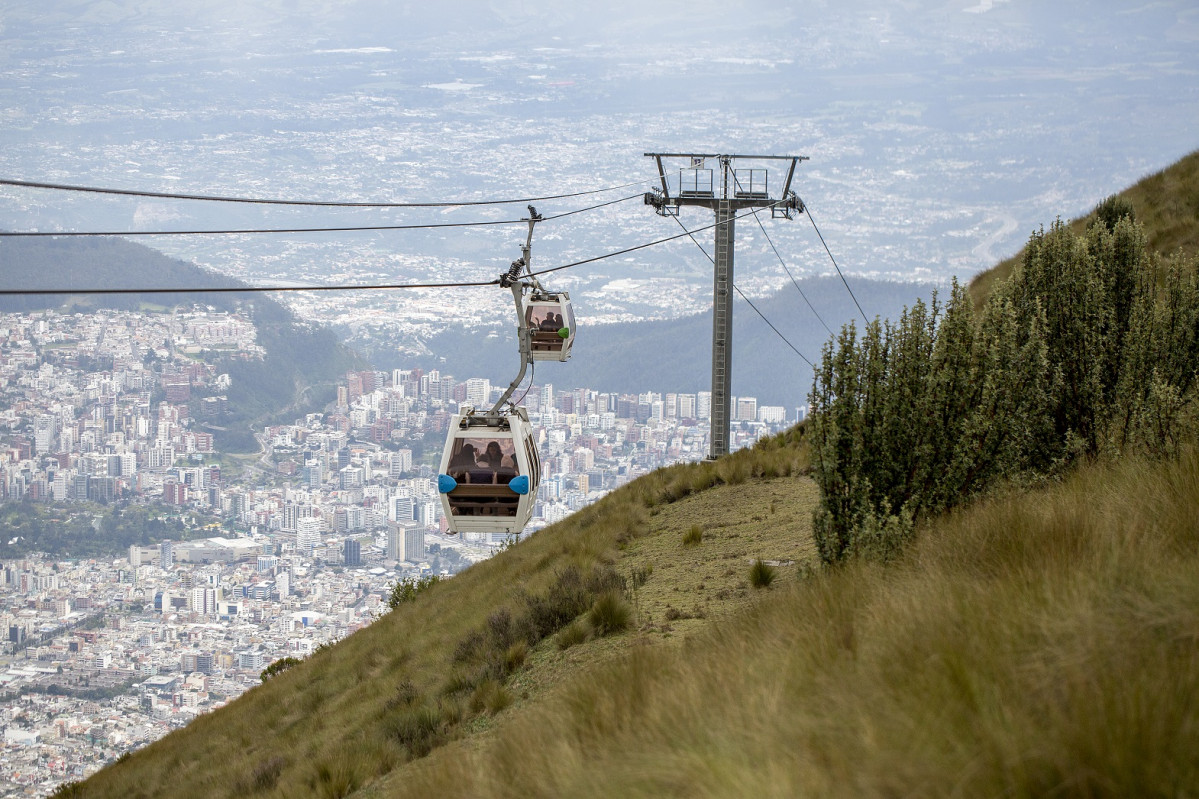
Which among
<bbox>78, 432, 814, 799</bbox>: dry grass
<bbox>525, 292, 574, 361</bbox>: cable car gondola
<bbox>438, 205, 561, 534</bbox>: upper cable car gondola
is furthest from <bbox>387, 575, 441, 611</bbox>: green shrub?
<bbox>438, 205, 561, 534</bbox>: upper cable car gondola

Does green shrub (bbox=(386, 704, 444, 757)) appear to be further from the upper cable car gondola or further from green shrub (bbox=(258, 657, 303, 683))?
green shrub (bbox=(258, 657, 303, 683))

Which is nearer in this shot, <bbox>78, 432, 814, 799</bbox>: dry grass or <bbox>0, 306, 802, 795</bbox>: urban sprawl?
<bbox>78, 432, 814, 799</bbox>: dry grass

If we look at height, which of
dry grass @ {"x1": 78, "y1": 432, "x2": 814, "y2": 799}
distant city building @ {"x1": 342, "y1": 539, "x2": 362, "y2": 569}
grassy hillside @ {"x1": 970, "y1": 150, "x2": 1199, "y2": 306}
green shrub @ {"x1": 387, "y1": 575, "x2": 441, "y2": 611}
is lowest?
distant city building @ {"x1": 342, "y1": 539, "x2": 362, "y2": 569}

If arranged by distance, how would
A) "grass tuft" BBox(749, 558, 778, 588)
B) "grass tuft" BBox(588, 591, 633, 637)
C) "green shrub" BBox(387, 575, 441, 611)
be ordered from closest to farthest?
"grass tuft" BBox(588, 591, 633, 637) → "grass tuft" BBox(749, 558, 778, 588) → "green shrub" BBox(387, 575, 441, 611)

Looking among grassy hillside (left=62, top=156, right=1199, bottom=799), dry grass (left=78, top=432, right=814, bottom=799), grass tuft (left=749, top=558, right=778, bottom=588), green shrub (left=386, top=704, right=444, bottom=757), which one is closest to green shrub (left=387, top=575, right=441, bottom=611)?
dry grass (left=78, top=432, right=814, bottom=799)

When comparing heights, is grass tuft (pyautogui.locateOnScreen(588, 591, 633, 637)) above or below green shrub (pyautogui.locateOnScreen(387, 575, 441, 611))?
above

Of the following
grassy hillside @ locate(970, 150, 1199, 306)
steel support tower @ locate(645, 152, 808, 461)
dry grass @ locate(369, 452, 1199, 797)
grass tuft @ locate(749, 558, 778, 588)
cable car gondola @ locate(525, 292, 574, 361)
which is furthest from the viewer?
steel support tower @ locate(645, 152, 808, 461)
